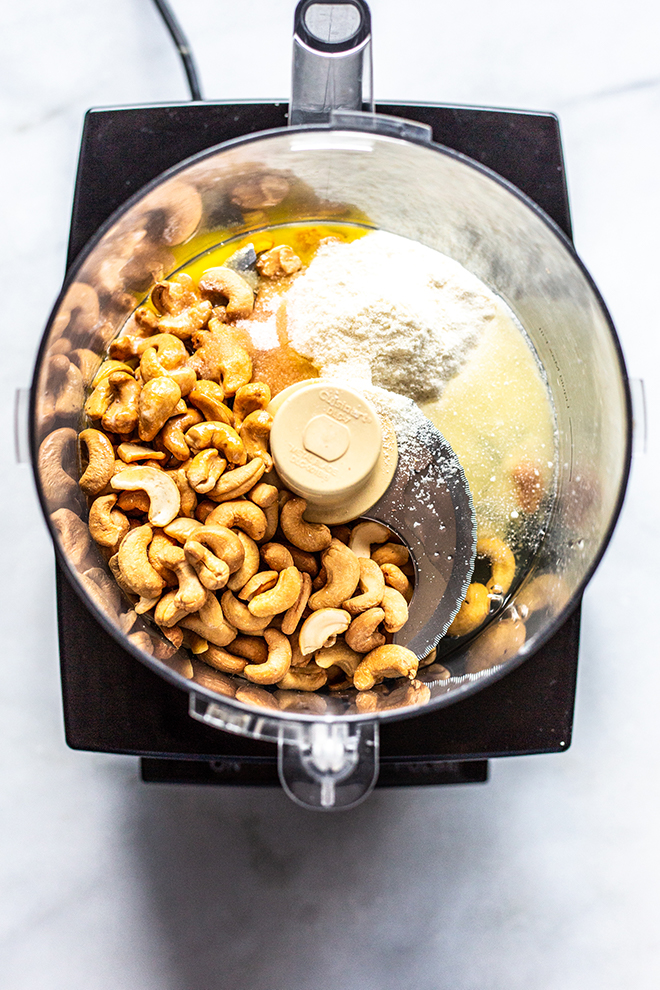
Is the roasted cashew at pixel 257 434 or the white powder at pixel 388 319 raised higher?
the white powder at pixel 388 319

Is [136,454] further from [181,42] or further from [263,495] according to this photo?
[181,42]

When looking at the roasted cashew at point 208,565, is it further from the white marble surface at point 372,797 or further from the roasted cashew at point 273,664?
the white marble surface at point 372,797

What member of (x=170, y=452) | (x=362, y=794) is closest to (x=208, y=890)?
(x=362, y=794)

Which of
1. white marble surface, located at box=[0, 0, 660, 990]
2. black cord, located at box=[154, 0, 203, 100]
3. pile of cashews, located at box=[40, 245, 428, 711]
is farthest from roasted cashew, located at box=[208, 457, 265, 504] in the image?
black cord, located at box=[154, 0, 203, 100]

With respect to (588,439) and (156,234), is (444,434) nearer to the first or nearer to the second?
(588,439)

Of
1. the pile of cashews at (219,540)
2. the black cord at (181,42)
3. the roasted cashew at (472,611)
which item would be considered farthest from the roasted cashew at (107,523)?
the black cord at (181,42)

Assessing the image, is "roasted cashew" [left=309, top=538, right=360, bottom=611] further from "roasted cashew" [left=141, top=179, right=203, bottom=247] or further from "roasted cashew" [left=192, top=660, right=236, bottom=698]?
"roasted cashew" [left=141, top=179, right=203, bottom=247]
